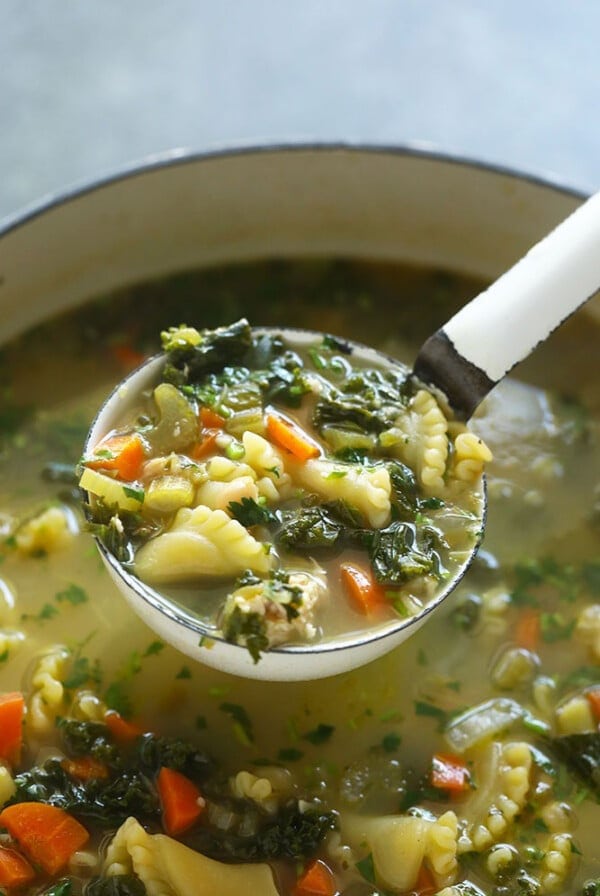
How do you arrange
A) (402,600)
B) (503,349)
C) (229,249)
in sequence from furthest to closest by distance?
(229,249)
(503,349)
(402,600)

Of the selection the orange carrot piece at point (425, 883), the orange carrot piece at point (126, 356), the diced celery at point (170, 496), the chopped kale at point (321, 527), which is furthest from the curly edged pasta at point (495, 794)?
the orange carrot piece at point (126, 356)

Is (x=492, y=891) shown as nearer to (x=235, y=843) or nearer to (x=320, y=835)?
(x=320, y=835)

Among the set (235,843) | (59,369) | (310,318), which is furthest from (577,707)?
(59,369)

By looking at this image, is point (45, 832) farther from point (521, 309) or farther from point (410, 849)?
point (521, 309)

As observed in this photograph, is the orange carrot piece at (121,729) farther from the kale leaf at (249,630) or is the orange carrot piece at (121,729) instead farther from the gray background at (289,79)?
the gray background at (289,79)

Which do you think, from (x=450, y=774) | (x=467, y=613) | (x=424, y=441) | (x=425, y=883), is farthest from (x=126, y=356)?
(x=425, y=883)

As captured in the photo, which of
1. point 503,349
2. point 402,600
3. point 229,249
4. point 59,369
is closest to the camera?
point 402,600
